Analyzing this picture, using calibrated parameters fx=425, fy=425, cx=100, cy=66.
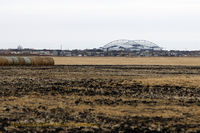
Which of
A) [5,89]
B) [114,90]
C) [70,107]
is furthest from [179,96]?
[5,89]

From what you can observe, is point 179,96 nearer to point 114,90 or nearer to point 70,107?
point 114,90

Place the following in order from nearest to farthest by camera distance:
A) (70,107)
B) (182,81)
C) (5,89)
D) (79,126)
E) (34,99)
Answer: (79,126) → (70,107) → (34,99) → (5,89) → (182,81)

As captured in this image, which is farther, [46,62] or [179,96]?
[46,62]

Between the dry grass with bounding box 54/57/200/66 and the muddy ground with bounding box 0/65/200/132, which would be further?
the dry grass with bounding box 54/57/200/66

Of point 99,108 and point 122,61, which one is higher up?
point 99,108

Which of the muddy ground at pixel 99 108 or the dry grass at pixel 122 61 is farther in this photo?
the dry grass at pixel 122 61

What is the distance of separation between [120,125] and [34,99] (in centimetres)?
595

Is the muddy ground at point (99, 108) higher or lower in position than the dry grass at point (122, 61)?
higher

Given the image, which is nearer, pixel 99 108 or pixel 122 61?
pixel 99 108

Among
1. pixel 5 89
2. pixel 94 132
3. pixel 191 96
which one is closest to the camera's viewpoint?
pixel 94 132

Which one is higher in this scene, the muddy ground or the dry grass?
the muddy ground

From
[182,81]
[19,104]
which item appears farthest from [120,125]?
[182,81]

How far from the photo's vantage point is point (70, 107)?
14375mm

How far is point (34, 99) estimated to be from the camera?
1634 cm
